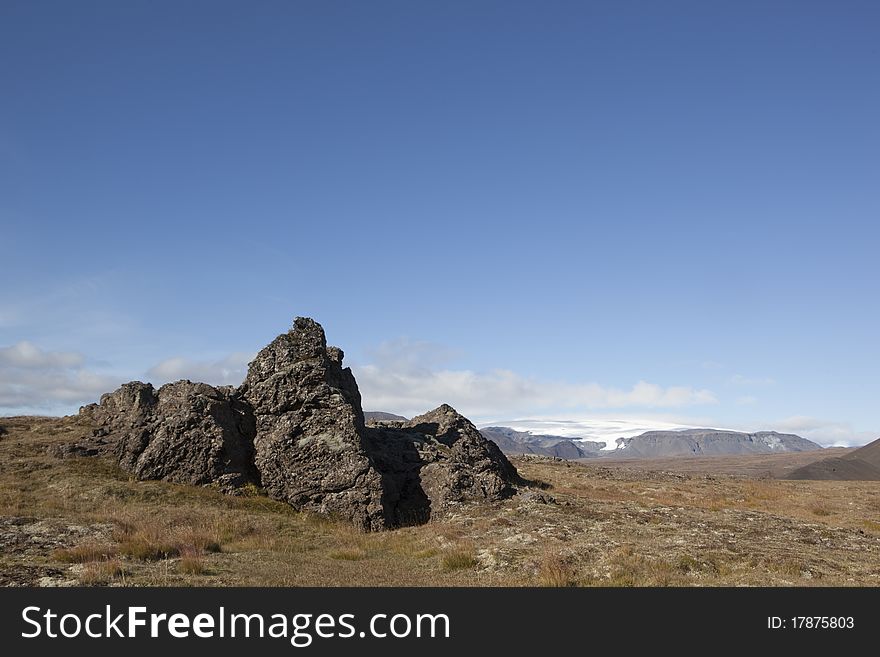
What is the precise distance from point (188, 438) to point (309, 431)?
632 centimetres

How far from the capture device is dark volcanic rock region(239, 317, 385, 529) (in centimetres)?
2878

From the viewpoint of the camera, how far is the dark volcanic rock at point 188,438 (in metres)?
30.2

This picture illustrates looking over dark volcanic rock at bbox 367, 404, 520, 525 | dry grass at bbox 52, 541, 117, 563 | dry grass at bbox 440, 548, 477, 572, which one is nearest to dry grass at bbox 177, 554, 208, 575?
dry grass at bbox 52, 541, 117, 563

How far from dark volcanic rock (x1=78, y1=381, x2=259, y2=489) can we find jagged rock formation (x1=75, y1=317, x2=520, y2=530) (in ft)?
0.18

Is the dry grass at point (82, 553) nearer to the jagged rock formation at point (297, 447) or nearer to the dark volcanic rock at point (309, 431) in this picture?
the jagged rock formation at point (297, 447)

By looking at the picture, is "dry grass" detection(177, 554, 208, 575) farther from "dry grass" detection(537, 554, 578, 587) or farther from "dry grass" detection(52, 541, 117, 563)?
"dry grass" detection(537, 554, 578, 587)

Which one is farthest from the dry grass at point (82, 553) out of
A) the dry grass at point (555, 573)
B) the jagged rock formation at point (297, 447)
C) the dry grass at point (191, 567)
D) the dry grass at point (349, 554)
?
the dry grass at point (555, 573)

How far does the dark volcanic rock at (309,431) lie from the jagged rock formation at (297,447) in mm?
56

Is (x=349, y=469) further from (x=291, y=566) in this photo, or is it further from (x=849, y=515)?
(x=849, y=515)

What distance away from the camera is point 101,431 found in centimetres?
3603

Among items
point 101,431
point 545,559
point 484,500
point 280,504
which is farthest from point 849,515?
point 101,431

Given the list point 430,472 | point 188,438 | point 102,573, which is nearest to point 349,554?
point 102,573

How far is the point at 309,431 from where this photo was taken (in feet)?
104

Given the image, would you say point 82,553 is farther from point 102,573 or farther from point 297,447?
point 297,447
